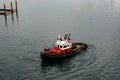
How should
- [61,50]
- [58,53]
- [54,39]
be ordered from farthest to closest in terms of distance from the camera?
[54,39]
[61,50]
[58,53]

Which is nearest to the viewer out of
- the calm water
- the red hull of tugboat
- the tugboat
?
the calm water

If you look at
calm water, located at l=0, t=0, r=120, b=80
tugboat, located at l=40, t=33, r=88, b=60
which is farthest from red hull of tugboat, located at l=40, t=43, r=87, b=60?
calm water, located at l=0, t=0, r=120, b=80

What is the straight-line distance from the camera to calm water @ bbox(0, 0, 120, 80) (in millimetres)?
65062

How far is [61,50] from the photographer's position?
244ft

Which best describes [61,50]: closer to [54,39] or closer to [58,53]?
[58,53]

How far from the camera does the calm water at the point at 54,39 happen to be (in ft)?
213

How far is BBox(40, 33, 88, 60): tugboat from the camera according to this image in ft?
233

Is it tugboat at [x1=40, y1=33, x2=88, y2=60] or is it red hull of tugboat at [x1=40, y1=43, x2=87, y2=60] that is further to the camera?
tugboat at [x1=40, y1=33, x2=88, y2=60]

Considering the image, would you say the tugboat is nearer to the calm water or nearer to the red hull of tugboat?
the red hull of tugboat

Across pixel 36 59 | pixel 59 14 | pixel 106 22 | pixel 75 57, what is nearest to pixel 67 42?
pixel 75 57

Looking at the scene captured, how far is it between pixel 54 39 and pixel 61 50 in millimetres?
20607

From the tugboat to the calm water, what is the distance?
6.39 feet

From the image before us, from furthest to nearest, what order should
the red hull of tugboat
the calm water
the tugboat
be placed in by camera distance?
the tugboat, the red hull of tugboat, the calm water

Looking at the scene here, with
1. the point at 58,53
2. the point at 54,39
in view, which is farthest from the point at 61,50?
the point at 54,39
